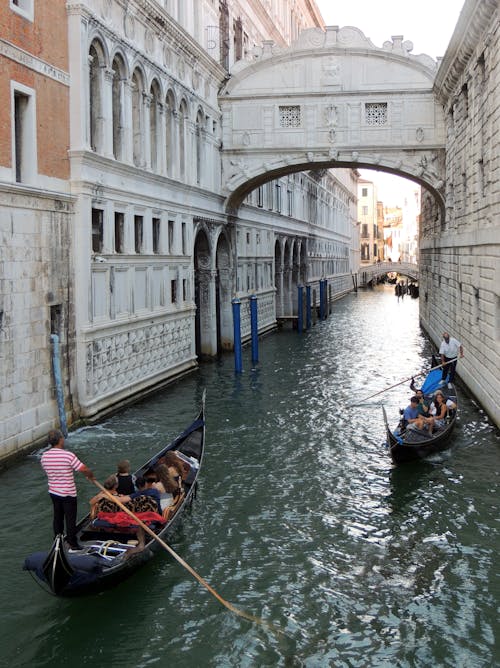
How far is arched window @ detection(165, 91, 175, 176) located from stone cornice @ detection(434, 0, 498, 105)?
604cm

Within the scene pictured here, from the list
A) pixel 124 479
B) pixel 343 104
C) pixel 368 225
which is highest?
pixel 368 225

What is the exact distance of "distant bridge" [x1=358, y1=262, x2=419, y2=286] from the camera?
2432 inches

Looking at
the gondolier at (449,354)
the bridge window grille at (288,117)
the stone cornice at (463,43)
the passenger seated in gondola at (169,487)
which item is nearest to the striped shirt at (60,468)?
the passenger seated in gondola at (169,487)

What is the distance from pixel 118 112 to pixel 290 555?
31.7ft

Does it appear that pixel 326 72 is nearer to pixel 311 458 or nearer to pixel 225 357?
pixel 225 357

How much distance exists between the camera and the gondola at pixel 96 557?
6461mm

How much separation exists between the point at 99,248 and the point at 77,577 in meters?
8.17

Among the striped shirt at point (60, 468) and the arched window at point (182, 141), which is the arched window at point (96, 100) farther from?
the striped shirt at point (60, 468)

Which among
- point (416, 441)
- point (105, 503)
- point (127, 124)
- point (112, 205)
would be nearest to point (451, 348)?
point (416, 441)

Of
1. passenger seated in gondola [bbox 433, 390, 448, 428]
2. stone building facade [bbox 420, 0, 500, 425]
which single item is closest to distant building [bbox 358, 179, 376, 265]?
stone building facade [bbox 420, 0, 500, 425]

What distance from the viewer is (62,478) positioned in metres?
7.20

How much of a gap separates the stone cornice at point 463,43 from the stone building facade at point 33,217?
688 cm

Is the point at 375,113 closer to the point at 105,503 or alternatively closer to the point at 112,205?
the point at 112,205

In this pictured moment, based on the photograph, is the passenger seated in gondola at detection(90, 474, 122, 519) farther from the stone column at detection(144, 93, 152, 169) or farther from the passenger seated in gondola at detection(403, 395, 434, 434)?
the stone column at detection(144, 93, 152, 169)
